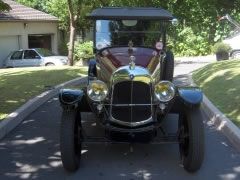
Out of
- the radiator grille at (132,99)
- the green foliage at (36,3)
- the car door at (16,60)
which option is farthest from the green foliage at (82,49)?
the radiator grille at (132,99)

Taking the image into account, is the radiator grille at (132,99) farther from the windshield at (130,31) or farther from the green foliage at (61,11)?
the green foliage at (61,11)

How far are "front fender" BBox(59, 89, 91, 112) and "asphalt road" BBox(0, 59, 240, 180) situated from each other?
771mm

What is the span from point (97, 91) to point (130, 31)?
8.38ft

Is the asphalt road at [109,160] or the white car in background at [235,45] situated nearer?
the asphalt road at [109,160]

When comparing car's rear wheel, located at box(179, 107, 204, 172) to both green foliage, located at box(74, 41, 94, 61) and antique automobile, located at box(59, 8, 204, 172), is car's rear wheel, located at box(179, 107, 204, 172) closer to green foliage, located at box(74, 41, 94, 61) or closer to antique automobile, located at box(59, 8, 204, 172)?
antique automobile, located at box(59, 8, 204, 172)

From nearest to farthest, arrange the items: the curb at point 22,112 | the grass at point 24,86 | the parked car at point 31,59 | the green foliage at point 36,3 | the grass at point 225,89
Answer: the curb at point 22,112 < the grass at point 225,89 < the grass at point 24,86 < the parked car at point 31,59 < the green foliage at point 36,3

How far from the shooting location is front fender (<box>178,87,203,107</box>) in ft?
20.6

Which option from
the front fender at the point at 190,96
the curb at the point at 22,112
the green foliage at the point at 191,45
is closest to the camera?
the front fender at the point at 190,96

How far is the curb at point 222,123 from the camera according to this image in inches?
294

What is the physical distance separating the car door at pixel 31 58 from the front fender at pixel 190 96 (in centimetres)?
2054

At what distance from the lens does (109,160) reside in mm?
6789

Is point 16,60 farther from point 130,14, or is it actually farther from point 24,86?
point 130,14

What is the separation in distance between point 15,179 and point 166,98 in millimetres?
2083

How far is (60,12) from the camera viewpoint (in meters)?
34.3
